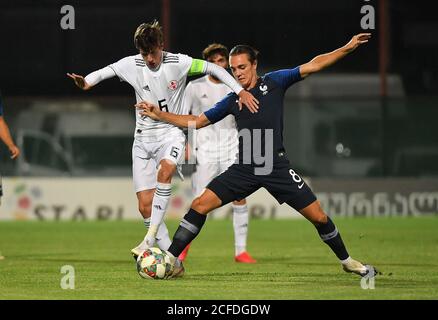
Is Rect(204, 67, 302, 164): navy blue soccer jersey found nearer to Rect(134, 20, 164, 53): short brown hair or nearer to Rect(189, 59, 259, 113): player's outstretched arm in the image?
Rect(189, 59, 259, 113): player's outstretched arm

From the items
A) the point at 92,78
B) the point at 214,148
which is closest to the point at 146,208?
the point at 92,78

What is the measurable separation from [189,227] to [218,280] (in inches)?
23.3

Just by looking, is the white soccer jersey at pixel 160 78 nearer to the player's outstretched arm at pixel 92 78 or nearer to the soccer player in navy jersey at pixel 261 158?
the player's outstretched arm at pixel 92 78

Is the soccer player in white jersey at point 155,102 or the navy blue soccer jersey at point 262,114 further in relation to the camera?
the soccer player in white jersey at point 155,102

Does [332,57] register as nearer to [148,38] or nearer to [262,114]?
[262,114]

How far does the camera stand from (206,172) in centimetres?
1444

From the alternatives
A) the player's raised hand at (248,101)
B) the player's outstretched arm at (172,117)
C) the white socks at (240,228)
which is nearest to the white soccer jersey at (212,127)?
the white socks at (240,228)

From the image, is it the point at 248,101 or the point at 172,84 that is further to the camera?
the point at 172,84

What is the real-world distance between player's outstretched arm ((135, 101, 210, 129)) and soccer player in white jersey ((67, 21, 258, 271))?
2.16 feet

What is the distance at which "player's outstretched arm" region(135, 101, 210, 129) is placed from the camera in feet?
37.2

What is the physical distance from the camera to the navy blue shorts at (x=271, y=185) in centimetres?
1121

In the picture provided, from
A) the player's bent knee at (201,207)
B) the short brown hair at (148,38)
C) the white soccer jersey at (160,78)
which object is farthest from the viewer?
the white soccer jersey at (160,78)

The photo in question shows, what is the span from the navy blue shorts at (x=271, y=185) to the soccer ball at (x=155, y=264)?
748mm

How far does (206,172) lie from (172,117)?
9.64 ft
